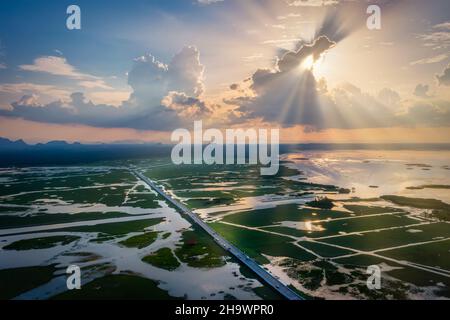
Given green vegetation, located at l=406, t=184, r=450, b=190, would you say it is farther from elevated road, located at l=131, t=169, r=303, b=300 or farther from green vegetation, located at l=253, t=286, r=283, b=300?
green vegetation, located at l=253, t=286, r=283, b=300

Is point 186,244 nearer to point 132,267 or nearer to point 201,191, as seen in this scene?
point 132,267

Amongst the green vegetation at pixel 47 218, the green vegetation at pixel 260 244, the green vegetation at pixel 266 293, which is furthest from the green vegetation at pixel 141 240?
the green vegetation at pixel 266 293

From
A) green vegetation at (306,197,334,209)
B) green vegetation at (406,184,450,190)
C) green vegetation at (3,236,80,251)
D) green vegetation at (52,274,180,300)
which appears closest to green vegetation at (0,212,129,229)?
green vegetation at (3,236,80,251)

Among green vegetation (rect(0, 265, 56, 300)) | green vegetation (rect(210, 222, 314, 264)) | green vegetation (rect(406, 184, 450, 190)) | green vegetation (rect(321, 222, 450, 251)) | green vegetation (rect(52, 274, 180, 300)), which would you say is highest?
green vegetation (rect(406, 184, 450, 190))

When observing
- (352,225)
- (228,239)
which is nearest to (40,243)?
(228,239)

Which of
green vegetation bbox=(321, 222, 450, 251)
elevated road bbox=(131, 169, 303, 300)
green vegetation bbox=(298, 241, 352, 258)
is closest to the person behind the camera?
elevated road bbox=(131, 169, 303, 300)

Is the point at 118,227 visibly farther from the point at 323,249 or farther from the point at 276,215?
the point at 323,249
